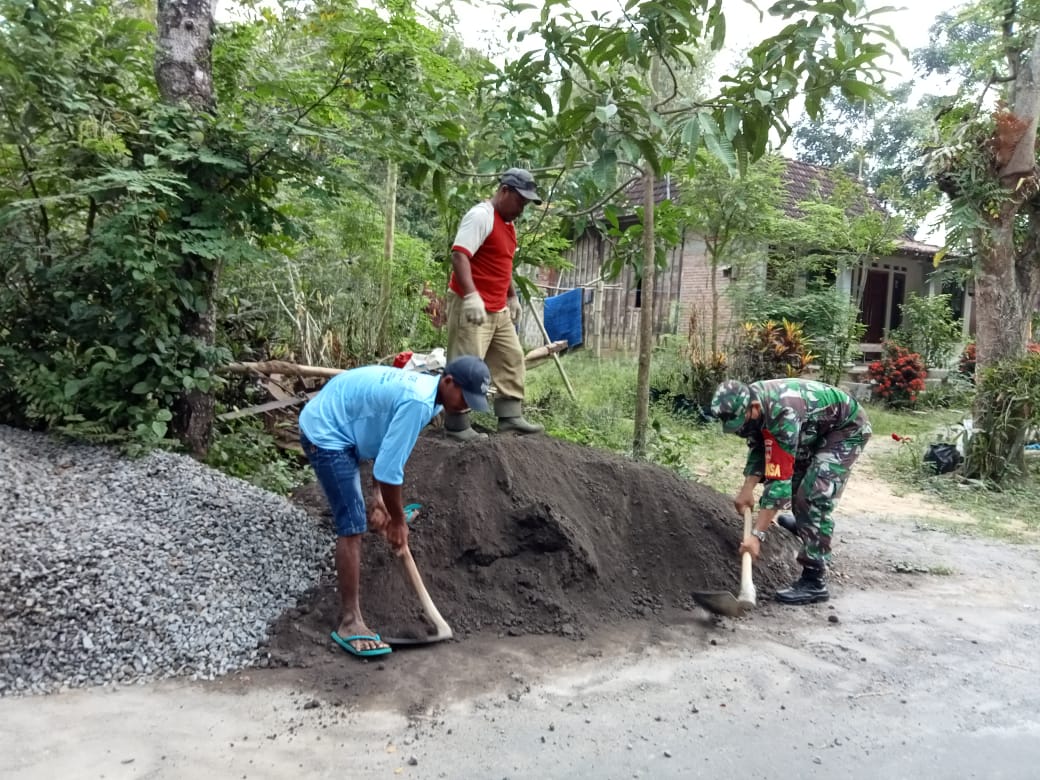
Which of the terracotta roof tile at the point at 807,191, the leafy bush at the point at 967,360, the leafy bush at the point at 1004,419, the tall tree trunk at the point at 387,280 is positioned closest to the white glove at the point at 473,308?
the tall tree trunk at the point at 387,280

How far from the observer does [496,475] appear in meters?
4.02

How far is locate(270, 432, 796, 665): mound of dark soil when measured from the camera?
3473 millimetres

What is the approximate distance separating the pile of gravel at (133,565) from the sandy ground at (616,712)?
0.18 m

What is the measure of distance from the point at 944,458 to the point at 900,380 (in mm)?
4586

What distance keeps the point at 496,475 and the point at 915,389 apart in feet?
31.8

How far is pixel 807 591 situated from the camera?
401cm

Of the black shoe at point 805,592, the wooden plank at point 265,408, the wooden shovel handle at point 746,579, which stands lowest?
the black shoe at point 805,592

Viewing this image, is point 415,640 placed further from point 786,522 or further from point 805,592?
point 786,522

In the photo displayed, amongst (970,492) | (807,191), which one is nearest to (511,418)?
(970,492)

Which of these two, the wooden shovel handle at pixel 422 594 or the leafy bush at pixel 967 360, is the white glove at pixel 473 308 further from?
the leafy bush at pixel 967 360

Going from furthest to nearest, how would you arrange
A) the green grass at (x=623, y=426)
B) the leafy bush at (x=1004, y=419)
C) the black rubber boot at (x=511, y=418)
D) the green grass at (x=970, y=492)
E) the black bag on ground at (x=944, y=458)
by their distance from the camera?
the black bag on ground at (x=944, y=458)
the leafy bush at (x=1004, y=419)
the green grass at (x=623, y=426)
the green grass at (x=970, y=492)
the black rubber boot at (x=511, y=418)

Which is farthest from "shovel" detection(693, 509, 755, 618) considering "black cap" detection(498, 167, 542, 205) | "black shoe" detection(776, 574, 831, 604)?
"black cap" detection(498, 167, 542, 205)

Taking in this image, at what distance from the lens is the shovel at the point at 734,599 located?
12.0 ft

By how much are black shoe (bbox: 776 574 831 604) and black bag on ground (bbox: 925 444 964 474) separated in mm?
4134
